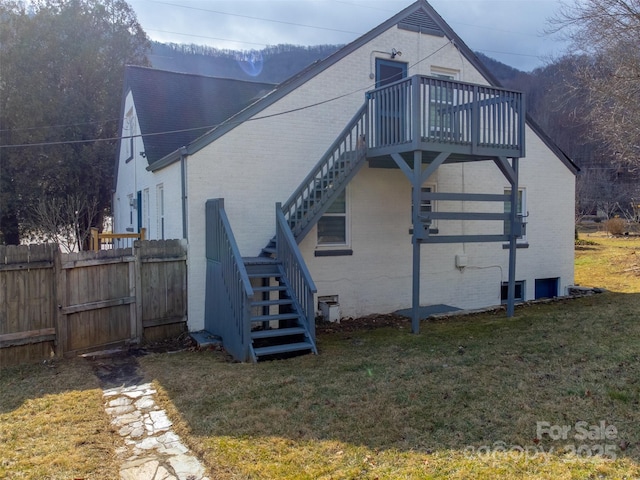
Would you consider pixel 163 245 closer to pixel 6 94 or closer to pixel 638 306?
pixel 638 306

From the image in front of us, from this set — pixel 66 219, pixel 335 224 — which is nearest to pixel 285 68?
pixel 66 219

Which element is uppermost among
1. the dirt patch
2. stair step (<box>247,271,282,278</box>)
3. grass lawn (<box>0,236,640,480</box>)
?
stair step (<box>247,271,282,278</box>)

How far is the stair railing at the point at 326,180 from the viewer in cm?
907

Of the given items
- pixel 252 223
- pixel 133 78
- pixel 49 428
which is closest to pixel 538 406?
pixel 49 428

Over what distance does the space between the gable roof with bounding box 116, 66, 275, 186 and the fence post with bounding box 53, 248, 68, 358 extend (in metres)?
4.43

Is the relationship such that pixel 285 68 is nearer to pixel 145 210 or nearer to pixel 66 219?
pixel 66 219

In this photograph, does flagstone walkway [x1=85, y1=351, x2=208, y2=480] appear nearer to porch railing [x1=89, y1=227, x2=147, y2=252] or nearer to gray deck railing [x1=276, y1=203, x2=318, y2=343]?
gray deck railing [x1=276, y1=203, x2=318, y2=343]

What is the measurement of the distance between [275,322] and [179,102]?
7.18m

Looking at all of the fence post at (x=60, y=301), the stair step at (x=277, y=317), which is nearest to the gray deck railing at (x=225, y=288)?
the stair step at (x=277, y=317)

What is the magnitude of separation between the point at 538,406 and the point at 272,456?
9.10 ft

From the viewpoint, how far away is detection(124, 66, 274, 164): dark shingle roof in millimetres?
11844

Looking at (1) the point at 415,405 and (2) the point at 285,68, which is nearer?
(1) the point at 415,405

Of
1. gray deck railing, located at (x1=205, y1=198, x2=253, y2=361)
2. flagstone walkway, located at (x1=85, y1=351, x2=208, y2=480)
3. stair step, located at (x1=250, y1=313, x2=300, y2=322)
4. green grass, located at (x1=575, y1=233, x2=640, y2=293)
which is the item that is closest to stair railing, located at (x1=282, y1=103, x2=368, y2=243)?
gray deck railing, located at (x1=205, y1=198, x2=253, y2=361)

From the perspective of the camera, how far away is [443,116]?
30.9 feet
